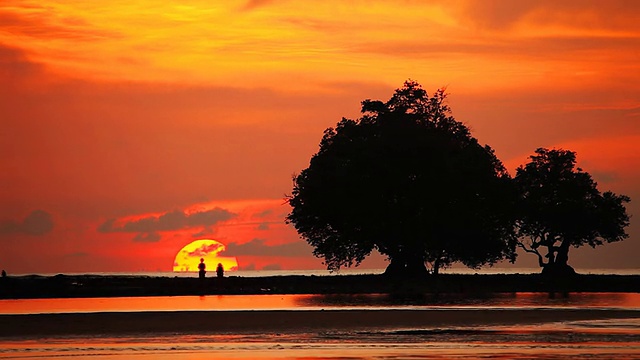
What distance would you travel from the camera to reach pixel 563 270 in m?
102

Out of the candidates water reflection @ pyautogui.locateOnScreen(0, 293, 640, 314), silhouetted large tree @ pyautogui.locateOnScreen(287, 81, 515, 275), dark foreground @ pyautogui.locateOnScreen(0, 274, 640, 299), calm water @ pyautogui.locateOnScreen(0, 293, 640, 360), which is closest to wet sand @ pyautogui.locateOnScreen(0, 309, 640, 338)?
calm water @ pyautogui.locateOnScreen(0, 293, 640, 360)

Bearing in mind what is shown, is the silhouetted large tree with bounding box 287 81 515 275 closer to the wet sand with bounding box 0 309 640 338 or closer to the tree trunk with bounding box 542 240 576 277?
the tree trunk with bounding box 542 240 576 277

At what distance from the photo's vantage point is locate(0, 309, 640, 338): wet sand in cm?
4400

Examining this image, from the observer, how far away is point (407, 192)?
296 feet

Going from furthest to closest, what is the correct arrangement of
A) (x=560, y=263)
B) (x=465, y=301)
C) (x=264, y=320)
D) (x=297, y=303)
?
(x=560, y=263)
(x=465, y=301)
(x=297, y=303)
(x=264, y=320)

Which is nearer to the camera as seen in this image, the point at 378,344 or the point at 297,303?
the point at 378,344

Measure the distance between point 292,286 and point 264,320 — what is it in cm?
3595

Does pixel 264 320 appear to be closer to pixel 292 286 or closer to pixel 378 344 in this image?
pixel 378 344

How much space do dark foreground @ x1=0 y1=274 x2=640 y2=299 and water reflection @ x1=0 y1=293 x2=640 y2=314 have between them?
4.15 meters

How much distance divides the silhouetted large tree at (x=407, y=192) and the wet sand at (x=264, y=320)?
34111 mm

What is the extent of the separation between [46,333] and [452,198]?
51448 millimetres

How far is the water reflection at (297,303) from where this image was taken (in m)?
58.7

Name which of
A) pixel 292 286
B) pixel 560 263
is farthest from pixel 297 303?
pixel 560 263

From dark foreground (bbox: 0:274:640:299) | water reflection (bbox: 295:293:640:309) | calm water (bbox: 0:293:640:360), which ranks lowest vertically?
calm water (bbox: 0:293:640:360)
